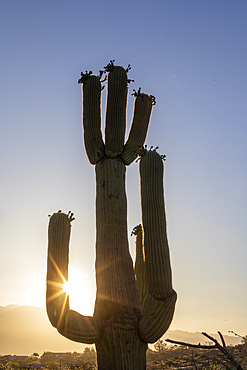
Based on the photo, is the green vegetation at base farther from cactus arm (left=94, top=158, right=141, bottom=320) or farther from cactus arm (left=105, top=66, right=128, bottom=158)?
cactus arm (left=105, top=66, right=128, bottom=158)

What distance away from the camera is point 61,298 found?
6.18 meters

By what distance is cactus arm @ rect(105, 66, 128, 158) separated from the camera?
25.2 ft

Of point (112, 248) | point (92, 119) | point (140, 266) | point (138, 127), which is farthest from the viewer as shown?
point (138, 127)

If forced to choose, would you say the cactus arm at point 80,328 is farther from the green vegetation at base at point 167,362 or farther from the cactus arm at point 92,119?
the green vegetation at base at point 167,362

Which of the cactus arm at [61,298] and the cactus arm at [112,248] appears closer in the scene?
the cactus arm at [61,298]

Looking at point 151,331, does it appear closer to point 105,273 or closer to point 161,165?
point 105,273

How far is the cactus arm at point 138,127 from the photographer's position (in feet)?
25.7

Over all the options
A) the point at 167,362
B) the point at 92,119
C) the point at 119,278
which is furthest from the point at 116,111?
the point at 167,362

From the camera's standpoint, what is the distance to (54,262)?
6.35 meters

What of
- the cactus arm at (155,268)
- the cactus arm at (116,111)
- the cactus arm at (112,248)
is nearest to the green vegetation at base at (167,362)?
the cactus arm at (155,268)

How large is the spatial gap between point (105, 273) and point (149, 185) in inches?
68.7

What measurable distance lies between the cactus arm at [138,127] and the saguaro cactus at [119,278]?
45 centimetres

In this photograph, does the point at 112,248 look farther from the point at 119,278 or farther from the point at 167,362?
the point at 167,362

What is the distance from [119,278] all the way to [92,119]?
11.0ft
